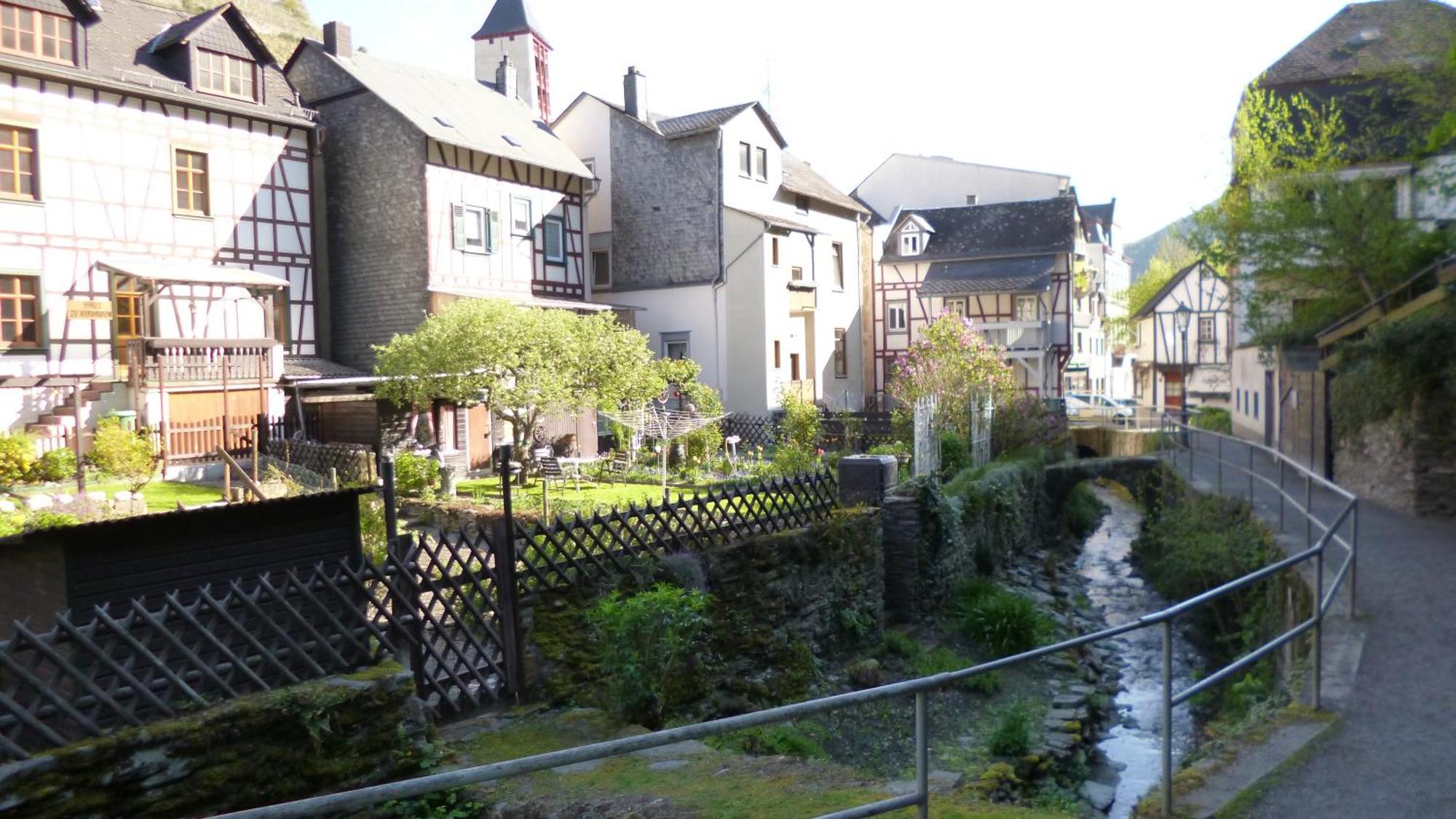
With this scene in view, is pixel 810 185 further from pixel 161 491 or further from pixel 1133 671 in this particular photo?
pixel 1133 671

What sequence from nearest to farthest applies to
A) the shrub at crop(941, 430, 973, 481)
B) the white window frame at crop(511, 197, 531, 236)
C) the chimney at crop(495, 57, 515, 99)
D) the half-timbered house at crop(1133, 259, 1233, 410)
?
1. the shrub at crop(941, 430, 973, 481)
2. the white window frame at crop(511, 197, 531, 236)
3. the chimney at crop(495, 57, 515, 99)
4. the half-timbered house at crop(1133, 259, 1233, 410)

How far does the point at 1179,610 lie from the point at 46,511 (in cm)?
1574

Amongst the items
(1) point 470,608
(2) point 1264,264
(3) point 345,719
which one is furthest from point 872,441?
(3) point 345,719

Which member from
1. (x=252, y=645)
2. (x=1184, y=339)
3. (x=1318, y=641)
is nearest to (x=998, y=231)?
(x=1184, y=339)

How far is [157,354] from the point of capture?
21719 millimetres

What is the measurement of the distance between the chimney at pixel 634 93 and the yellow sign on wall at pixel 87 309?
18096 millimetres

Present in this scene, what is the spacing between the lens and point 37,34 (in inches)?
846

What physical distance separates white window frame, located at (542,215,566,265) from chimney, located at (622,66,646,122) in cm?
568

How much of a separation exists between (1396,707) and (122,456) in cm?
2052

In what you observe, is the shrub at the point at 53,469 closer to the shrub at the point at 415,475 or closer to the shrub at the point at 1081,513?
the shrub at the point at 415,475

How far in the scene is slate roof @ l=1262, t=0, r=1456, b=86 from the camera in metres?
25.3

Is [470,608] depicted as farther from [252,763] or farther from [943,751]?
[943,751]

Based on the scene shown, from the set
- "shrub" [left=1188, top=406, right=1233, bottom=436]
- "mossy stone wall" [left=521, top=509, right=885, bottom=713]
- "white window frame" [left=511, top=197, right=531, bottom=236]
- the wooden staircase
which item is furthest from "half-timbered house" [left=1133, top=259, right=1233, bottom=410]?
the wooden staircase

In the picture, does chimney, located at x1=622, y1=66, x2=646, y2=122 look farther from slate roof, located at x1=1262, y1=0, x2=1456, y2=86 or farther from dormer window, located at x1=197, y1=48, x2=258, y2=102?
slate roof, located at x1=1262, y1=0, x2=1456, y2=86
